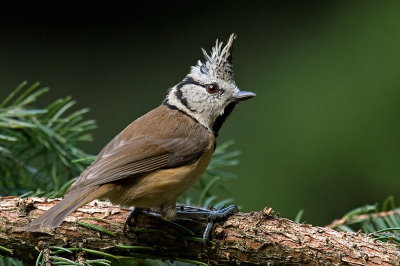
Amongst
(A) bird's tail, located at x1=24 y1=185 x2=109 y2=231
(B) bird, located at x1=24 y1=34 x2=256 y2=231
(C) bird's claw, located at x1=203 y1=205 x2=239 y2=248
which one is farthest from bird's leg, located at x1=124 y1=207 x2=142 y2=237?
(C) bird's claw, located at x1=203 y1=205 x2=239 y2=248

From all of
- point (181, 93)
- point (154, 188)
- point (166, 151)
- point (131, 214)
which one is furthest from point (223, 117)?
point (131, 214)

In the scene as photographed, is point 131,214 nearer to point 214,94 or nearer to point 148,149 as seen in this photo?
point 148,149

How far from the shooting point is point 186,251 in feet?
7.51

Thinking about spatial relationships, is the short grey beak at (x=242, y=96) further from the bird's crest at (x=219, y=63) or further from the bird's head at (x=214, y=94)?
the bird's crest at (x=219, y=63)

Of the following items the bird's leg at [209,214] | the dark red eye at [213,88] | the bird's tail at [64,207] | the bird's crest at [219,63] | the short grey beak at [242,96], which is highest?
the bird's crest at [219,63]

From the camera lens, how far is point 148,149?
2590 mm

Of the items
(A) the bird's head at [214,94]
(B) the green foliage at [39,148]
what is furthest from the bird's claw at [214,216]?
(A) the bird's head at [214,94]

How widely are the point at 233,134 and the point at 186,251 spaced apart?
2.48m

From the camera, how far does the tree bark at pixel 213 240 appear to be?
2143mm

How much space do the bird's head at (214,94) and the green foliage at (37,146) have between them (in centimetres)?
63

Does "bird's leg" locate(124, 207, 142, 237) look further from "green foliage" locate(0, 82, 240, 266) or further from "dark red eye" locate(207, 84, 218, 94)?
"dark red eye" locate(207, 84, 218, 94)

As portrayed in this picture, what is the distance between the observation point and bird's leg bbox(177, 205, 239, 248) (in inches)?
89.2

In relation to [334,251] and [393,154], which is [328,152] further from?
[334,251]

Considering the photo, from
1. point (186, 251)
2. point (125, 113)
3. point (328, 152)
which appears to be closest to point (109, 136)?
point (125, 113)
